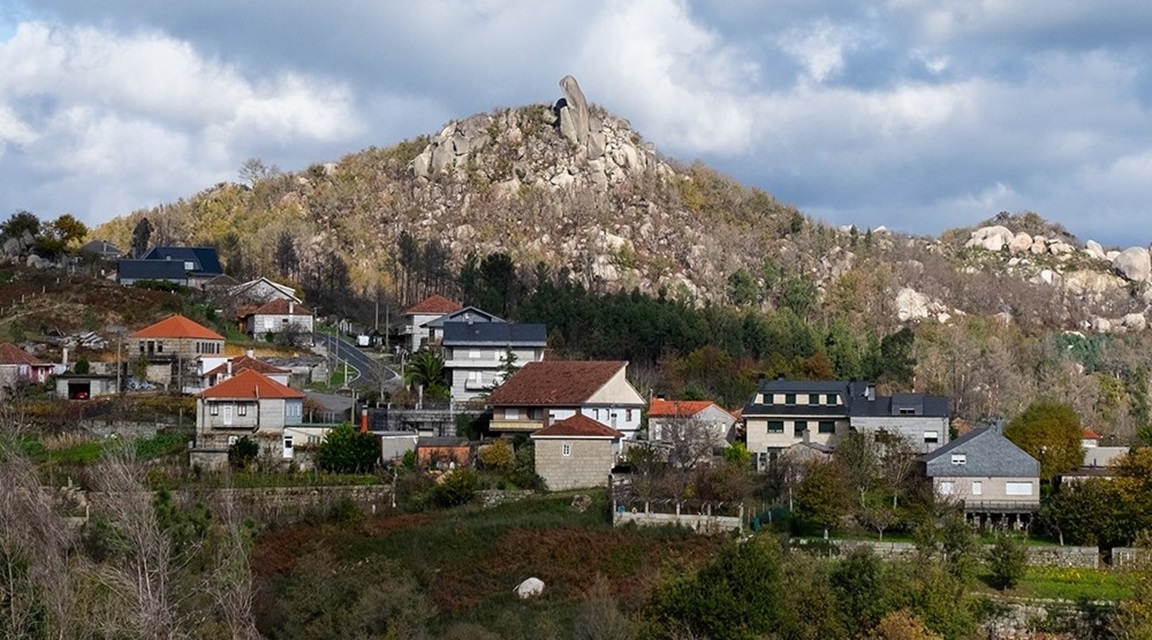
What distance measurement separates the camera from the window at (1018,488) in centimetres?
3794

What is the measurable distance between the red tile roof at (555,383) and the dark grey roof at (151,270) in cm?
2457

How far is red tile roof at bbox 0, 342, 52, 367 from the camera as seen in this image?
48.3 meters

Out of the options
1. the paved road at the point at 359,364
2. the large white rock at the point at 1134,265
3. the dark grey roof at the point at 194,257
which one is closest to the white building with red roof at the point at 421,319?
the paved road at the point at 359,364

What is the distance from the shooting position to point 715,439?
44125 millimetres

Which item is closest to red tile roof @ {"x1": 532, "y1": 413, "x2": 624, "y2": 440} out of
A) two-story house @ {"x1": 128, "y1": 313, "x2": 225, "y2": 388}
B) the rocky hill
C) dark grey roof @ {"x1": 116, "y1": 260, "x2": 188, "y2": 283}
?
two-story house @ {"x1": 128, "y1": 313, "x2": 225, "y2": 388}

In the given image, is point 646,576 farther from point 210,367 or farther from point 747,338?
point 747,338

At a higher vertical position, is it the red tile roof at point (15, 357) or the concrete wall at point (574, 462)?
the red tile roof at point (15, 357)

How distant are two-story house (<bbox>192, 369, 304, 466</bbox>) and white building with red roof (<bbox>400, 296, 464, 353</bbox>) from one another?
1598 centimetres

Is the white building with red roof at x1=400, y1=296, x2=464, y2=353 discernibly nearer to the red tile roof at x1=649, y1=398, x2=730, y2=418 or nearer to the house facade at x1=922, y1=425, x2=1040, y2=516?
the red tile roof at x1=649, y1=398, x2=730, y2=418

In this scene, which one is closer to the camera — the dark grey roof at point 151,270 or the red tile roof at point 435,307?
the red tile roof at point 435,307

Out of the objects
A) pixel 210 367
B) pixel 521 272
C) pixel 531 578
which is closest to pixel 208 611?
pixel 531 578

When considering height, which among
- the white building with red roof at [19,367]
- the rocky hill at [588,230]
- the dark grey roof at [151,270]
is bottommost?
the white building with red roof at [19,367]

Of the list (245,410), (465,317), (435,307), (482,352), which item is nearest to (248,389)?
(245,410)

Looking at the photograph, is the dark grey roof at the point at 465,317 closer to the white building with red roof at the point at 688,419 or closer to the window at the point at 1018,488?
the white building with red roof at the point at 688,419
